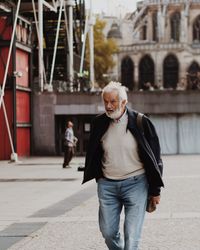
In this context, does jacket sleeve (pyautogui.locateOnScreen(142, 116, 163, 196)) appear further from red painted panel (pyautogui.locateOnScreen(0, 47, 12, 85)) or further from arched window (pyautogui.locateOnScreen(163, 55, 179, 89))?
arched window (pyautogui.locateOnScreen(163, 55, 179, 89))

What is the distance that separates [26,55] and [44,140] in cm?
454

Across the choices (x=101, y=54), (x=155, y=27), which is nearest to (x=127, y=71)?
(x=155, y=27)

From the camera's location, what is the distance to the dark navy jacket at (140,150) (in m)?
7.55

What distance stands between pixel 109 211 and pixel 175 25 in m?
113

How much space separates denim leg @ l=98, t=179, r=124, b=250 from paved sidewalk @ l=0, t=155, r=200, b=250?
88.7 inches

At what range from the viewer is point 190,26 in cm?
11919

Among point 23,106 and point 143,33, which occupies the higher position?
point 143,33

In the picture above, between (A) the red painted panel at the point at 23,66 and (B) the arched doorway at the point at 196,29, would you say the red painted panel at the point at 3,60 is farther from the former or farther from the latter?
(B) the arched doorway at the point at 196,29

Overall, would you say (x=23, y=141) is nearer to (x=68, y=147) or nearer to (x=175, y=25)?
(x=68, y=147)

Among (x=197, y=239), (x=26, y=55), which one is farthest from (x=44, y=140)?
(x=197, y=239)

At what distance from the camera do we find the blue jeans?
753cm

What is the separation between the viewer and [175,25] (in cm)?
11919

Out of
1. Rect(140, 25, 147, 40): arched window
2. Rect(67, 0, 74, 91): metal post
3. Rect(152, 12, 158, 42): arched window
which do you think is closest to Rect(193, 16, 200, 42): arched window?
Rect(152, 12, 158, 42): arched window

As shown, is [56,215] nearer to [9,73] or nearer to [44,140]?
[9,73]
